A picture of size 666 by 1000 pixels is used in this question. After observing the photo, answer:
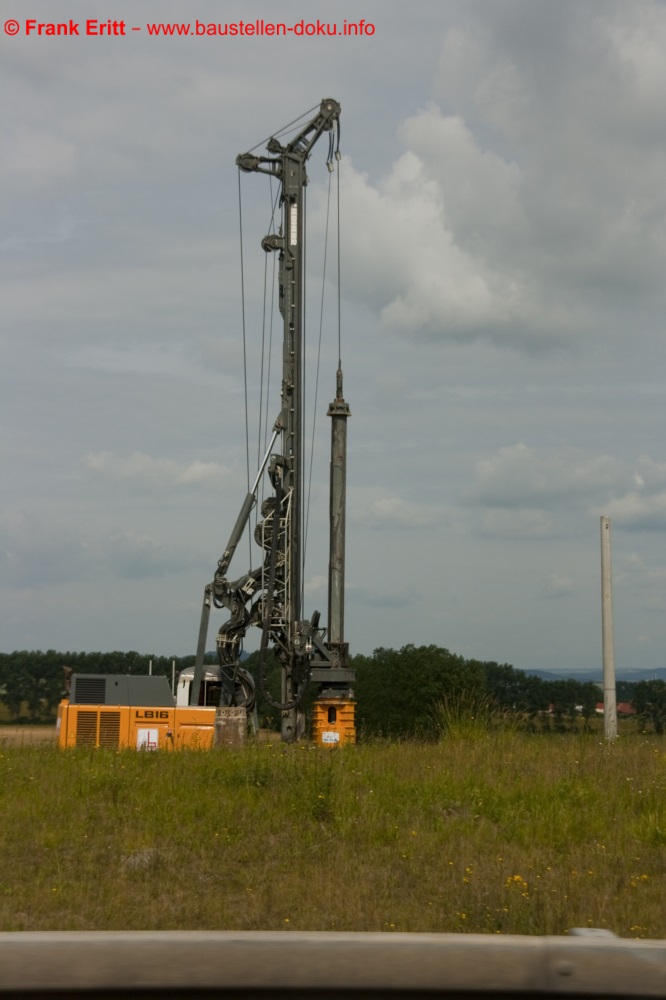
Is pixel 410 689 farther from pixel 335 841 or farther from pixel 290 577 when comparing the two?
pixel 335 841

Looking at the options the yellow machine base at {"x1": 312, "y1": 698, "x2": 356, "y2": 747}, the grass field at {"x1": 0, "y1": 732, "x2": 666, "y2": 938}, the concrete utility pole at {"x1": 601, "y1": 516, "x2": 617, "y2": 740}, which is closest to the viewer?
Answer: the grass field at {"x1": 0, "y1": 732, "x2": 666, "y2": 938}

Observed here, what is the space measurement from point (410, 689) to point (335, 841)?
50.0 metres

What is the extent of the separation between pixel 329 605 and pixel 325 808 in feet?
56.4

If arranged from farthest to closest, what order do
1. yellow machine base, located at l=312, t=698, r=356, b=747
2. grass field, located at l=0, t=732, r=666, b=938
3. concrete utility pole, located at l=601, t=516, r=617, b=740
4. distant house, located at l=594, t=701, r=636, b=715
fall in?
yellow machine base, located at l=312, t=698, r=356, b=747 → distant house, located at l=594, t=701, r=636, b=715 → concrete utility pole, located at l=601, t=516, r=617, b=740 → grass field, located at l=0, t=732, r=666, b=938

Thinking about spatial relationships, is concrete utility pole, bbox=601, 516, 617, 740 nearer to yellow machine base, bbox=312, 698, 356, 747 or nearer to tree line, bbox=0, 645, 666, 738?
tree line, bbox=0, 645, 666, 738

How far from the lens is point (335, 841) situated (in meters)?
10.8

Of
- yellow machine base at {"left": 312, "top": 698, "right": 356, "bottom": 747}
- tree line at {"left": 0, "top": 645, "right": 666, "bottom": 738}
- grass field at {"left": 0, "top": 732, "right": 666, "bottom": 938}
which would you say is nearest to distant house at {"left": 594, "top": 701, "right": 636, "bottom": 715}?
tree line at {"left": 0, "top": 645, "right": 666, "bottom": 738}

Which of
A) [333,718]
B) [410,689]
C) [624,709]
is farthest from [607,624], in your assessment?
[410,689]

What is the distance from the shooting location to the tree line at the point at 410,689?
70.8 ft

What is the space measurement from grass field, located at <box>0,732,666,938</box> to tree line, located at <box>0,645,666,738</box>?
542 cm

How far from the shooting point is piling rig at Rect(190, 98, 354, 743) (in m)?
27.0

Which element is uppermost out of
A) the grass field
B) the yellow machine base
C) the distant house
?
the distant house

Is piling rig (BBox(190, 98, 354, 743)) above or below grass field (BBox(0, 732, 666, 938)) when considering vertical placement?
above

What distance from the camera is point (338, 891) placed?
29.7 ft
